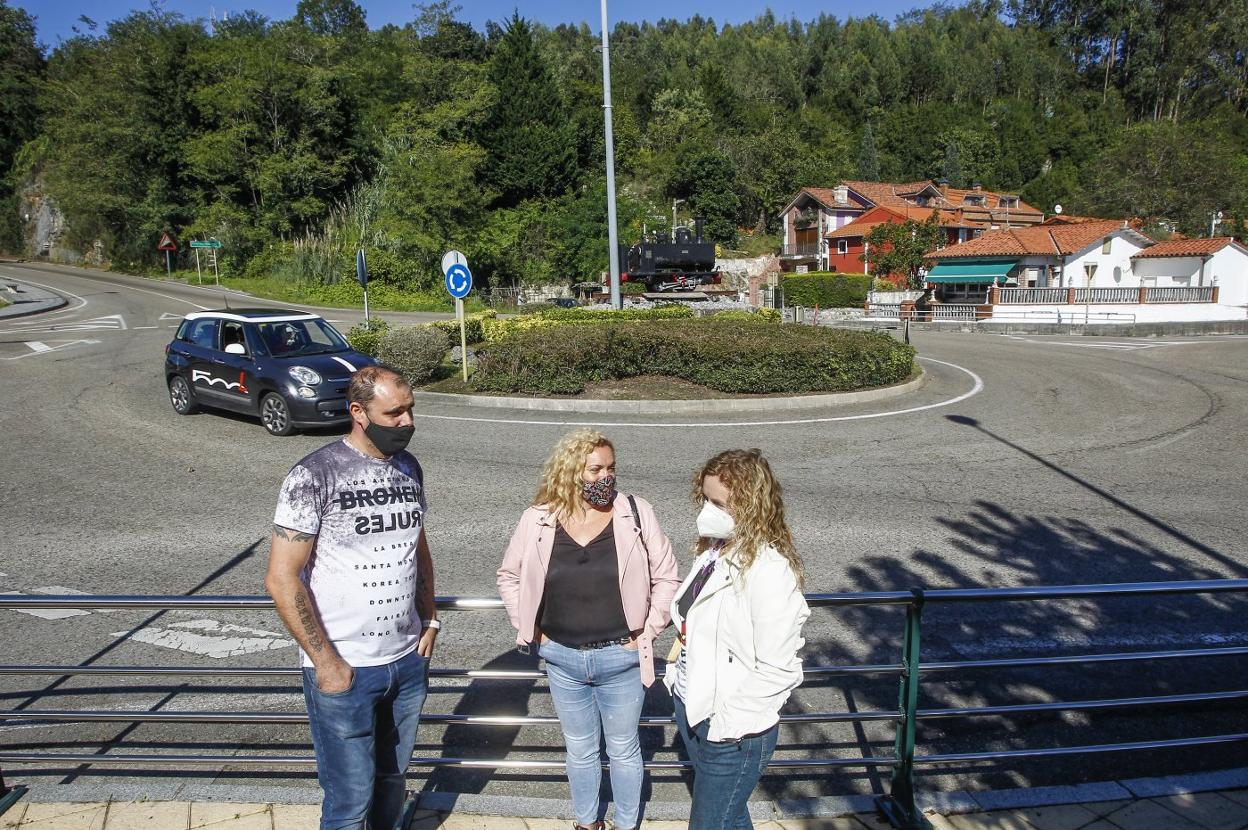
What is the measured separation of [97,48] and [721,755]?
71783 millimetres

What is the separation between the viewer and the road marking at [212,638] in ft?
17.5

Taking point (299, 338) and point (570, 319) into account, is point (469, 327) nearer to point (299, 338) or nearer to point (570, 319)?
point (570, 319)

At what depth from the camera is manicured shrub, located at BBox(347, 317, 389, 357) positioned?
1739cm

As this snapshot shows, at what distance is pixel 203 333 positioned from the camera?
1295 cm

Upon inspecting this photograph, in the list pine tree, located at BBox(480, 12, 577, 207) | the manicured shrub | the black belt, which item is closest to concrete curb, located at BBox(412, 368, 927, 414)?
the manicured shrub

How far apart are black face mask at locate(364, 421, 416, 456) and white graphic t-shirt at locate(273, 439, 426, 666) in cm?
6

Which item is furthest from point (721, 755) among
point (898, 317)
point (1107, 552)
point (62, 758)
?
point (898, 317)

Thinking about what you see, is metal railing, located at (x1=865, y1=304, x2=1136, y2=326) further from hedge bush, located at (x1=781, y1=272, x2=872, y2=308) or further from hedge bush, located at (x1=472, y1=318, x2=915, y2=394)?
hedge bush, located at (x1=472, y1=318, x2=915, y2=394)

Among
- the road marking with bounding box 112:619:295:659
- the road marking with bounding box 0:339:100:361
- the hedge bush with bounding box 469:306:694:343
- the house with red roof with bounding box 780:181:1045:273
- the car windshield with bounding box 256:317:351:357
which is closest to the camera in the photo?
the road marking with bounding box 112:619:295:659

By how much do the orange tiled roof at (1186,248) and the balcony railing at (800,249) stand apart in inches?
964

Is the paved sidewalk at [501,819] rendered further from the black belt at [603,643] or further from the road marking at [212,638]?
the road marking at [212,638]

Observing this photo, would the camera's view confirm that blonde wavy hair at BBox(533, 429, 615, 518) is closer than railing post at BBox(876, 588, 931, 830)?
Yes

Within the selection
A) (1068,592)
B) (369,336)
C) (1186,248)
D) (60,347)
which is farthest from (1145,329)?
(60,347)

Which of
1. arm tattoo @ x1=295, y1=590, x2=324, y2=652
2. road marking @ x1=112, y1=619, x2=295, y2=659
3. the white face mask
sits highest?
the white face mask
